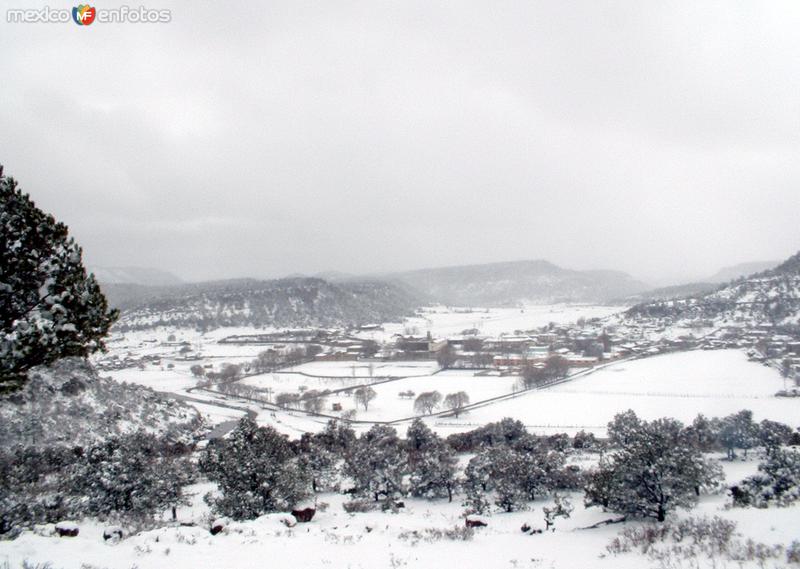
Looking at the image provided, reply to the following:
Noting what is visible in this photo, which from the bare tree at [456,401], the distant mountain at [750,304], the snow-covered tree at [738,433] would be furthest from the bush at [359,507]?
the distant mountain at [750,304]

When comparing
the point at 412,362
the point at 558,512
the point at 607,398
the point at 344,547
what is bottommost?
the point at 412,362

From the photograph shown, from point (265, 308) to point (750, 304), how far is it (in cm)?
13210

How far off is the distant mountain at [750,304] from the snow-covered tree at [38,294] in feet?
373

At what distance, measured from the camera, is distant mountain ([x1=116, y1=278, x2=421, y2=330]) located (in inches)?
5714

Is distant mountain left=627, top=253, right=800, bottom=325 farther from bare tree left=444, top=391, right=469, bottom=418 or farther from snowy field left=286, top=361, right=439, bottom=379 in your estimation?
bare tree left=444, top=391, right=469, bottom=418

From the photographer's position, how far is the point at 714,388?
5097 centimetres

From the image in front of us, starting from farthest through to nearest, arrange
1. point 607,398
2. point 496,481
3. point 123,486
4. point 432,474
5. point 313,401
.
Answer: point 313,401 < point 607,398 < point 432,474 < point 496,481 < point 123,486

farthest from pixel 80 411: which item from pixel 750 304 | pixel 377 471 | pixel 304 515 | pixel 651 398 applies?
pixel 750 304

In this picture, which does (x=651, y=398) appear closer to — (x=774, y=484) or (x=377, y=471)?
(x=774, y=484)

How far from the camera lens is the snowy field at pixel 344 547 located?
33.6 ft

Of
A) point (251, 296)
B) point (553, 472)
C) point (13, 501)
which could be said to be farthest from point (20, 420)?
point (251, 296)

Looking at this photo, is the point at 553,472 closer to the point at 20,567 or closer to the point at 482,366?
the point at 20,567

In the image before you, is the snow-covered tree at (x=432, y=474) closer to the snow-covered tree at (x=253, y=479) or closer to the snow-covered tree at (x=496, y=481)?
the snow-covered tree at (x=496, y=481)

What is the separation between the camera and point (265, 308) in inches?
6240
